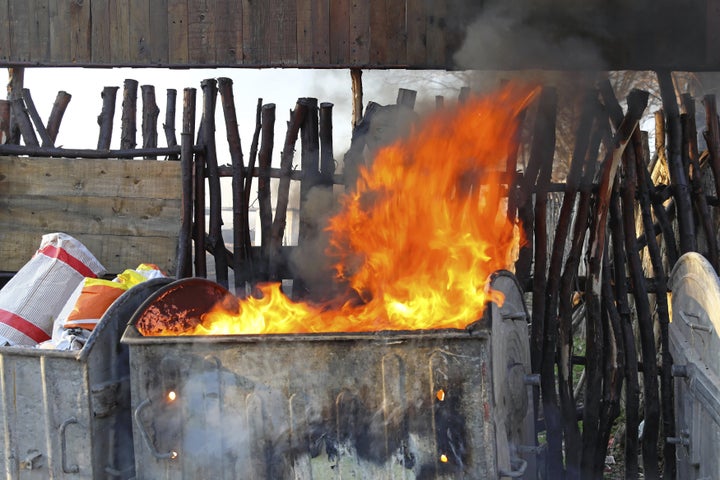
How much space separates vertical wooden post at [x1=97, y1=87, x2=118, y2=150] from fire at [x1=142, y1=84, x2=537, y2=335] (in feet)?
5.87

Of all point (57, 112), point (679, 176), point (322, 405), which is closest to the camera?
point (322, 405)

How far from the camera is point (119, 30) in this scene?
5.53 meters

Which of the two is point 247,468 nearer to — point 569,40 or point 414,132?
point 414,132

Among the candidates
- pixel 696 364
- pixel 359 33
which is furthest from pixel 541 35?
pixel 696 364

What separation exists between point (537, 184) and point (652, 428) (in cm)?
187

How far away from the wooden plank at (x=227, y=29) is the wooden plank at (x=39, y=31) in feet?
4.42

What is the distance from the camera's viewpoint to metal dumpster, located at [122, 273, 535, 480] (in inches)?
120

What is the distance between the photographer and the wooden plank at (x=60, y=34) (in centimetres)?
555

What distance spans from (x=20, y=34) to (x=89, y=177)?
1297mm

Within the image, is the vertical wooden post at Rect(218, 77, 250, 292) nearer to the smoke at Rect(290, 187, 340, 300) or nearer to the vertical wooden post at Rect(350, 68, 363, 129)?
the smoke at Rect(290, 187, 340, 300)

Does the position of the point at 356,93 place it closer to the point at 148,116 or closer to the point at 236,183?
the point at 236,183

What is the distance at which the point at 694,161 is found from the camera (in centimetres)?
514

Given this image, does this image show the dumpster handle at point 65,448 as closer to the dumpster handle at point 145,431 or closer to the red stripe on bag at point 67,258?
the dumpster handle at point 145,431

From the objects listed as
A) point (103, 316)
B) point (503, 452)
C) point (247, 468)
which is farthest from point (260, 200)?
point (503, 452)
